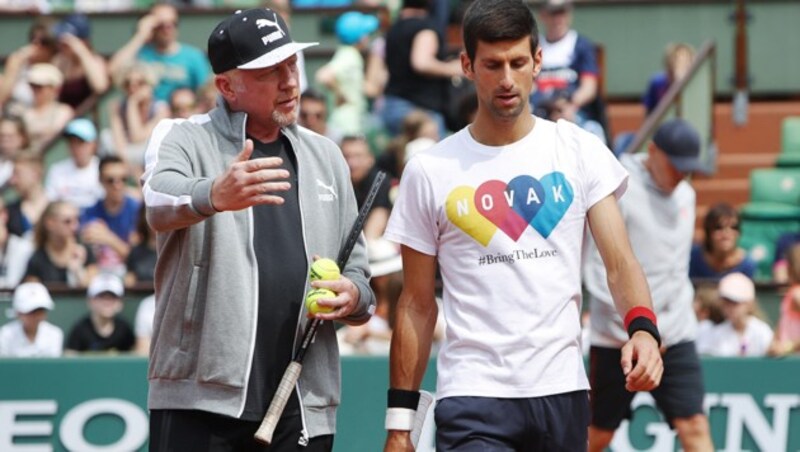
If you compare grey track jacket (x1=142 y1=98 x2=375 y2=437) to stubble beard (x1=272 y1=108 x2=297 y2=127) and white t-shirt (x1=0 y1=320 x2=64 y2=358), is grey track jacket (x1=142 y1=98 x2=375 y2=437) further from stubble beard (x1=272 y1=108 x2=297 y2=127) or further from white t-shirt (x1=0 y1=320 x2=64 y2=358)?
white t-shirt (x1=0 y1=320 x2=64 y2=358)

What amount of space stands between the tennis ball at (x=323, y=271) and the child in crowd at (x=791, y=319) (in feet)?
17.9

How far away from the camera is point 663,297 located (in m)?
9.02

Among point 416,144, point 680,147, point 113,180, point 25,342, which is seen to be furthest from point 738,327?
point 113,180

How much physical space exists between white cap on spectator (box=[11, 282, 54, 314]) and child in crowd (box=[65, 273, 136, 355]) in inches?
11.4

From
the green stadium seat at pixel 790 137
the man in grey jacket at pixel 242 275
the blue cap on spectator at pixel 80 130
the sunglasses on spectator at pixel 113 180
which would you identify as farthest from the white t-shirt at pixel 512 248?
the green stadium seat at pixel 790 137

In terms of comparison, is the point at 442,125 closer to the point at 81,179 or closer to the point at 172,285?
the point at 81,179

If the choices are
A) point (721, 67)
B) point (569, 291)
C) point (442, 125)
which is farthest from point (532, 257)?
point (721, 67)

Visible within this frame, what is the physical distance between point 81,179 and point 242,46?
8360mm

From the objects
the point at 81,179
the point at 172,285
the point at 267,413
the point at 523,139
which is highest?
the point at 81,179

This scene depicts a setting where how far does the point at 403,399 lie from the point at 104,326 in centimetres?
538

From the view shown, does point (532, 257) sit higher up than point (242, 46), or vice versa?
point (242, 46)

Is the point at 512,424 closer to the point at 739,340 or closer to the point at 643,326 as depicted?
the point at 643,326

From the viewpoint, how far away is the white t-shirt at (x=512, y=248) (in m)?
5.60

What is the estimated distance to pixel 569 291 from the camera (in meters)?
5.65
